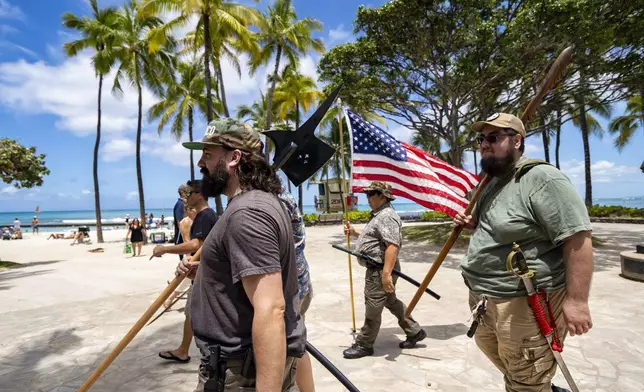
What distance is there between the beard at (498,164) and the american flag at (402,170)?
2.57m

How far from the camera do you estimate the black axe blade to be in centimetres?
254

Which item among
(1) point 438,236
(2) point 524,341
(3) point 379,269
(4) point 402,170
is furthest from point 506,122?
(1) point 438,236

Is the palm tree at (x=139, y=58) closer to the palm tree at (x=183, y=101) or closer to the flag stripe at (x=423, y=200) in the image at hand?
the palm tree at (x=183, y=101)

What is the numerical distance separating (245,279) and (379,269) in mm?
3083

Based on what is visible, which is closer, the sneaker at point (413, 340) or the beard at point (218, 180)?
the beard at point (218, 180)

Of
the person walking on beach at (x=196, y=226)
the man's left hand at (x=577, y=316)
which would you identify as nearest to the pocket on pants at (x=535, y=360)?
the man's left hand at (x=577, y=316)

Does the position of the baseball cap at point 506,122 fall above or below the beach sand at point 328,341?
above

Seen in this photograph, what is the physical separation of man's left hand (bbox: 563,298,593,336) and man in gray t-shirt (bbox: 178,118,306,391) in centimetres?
152

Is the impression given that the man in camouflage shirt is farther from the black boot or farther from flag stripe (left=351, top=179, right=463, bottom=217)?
flag stripe (left=351, top=179, right=463, bottom=217)

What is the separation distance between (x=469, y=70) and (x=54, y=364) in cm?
1464

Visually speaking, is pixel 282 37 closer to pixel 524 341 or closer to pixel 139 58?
pixel 139 58

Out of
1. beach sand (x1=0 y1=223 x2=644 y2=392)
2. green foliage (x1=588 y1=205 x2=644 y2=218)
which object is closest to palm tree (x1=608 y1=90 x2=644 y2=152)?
green foliage (x1=588 y1=205 x2=644 y2=218)

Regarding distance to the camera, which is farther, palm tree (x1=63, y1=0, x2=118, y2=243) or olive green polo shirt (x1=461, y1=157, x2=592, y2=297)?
palm tree (x1=63, y1=0, x2=118, y2=243)

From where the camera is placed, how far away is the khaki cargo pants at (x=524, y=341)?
2266 mm
